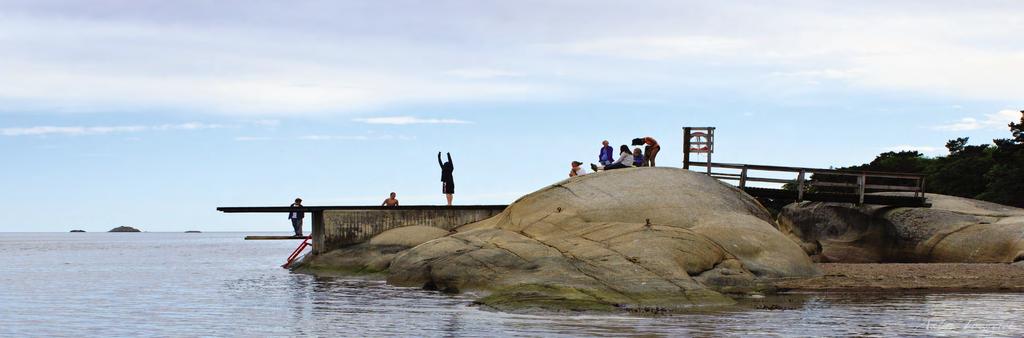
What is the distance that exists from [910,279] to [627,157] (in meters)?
9.57

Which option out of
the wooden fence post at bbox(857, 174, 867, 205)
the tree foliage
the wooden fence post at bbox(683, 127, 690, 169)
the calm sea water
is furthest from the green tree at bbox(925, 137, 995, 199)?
the calm sea water

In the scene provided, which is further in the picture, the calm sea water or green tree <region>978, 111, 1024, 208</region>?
green tree <region>978, 111, 1024, 208</region>

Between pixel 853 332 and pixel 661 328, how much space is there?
9.86 feet

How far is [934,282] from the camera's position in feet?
90.4

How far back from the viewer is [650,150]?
35.6 meters

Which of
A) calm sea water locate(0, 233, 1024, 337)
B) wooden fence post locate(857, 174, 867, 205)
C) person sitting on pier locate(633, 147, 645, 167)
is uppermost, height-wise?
person sitting on pier locate(633, 147, 645, 167)

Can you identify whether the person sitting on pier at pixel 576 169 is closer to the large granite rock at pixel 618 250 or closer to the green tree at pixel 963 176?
the large granite rock at pixel 618 250

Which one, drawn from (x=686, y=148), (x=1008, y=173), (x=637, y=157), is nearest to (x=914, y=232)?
(x=686, y=148)

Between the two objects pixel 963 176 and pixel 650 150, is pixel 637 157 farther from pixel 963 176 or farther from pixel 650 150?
pixel 963 176

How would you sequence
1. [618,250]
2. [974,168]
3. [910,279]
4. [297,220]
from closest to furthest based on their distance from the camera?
[618,250] < [910,279] < [297,220] < [974,168]

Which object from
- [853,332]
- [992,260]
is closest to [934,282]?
[992,260]

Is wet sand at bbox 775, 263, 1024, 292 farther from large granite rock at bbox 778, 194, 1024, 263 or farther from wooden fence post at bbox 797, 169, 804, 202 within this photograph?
wooden fence post at bbox 797, 169, 804, 202

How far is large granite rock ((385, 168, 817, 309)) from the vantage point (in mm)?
22766

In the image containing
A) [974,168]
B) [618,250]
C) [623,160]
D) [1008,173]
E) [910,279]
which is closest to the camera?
[618,250]
